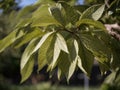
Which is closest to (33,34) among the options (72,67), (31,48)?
(31,48)

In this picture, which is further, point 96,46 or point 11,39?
point 11,39

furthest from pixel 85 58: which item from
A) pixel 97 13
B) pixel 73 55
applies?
pixel 97 13

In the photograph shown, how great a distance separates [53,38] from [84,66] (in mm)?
122

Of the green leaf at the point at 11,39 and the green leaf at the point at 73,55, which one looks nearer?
the green leaf at the point at 73,55

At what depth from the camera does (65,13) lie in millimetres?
1252

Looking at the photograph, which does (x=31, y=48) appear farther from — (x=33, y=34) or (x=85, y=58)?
(x=85, y=58)

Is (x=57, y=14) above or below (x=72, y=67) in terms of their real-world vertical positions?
above

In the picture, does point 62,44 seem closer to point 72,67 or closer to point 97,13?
point 72,67

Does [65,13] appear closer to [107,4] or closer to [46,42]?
[46,42]

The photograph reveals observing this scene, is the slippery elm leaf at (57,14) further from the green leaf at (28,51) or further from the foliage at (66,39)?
the green leaf at (28,51)

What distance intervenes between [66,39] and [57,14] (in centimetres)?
8

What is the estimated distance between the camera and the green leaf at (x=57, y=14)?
1.23 metres

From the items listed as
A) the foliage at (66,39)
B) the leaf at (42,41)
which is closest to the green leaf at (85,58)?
the foliage at (66,39)

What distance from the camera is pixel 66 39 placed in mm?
1258
